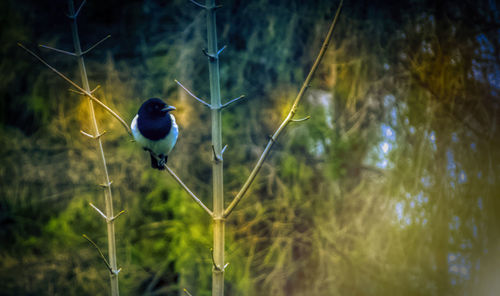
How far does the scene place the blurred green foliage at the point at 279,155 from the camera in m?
1.60

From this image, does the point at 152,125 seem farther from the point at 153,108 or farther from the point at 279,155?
the point at 279,155

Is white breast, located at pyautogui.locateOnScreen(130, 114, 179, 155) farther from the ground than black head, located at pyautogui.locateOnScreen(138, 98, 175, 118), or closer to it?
closer to it

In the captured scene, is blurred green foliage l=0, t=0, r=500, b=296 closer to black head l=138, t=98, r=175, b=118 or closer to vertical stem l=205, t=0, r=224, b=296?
black head l=138, t=98, r=175, b=118

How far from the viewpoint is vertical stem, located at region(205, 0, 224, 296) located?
2.15ft

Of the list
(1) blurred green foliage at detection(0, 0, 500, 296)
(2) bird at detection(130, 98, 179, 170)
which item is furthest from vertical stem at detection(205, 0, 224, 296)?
(1) blurred green foliage at detection(0, 0, 500, 296)

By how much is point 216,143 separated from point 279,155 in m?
1.07

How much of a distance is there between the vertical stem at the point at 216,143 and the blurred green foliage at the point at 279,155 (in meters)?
0.98

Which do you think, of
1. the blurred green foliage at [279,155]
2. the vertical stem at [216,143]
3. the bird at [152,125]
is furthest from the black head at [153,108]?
the blurred green foliage at [279,155]

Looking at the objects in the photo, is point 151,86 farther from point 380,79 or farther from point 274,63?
point 380,79

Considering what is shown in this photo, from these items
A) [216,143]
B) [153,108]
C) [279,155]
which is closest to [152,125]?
[153,108]

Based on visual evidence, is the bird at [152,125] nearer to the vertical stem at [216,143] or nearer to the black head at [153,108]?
the black head at [153,108]

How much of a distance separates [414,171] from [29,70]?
1.86 metres

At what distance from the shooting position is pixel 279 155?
1723mm

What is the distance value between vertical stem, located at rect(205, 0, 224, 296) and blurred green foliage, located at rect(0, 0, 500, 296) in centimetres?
98
